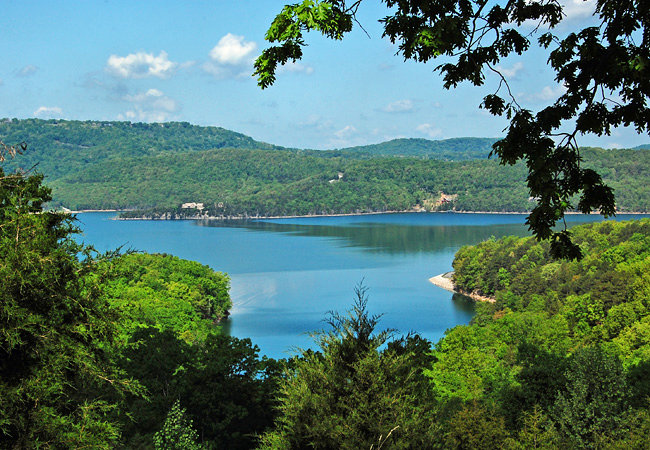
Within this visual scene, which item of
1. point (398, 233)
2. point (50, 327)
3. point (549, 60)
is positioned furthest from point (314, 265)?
point (549, 60)

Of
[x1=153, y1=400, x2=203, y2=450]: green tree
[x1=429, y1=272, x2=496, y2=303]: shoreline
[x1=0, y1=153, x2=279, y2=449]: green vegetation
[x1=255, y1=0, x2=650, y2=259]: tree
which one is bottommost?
[x1=429, y1=272, x2=496, y2=303]: shoreline

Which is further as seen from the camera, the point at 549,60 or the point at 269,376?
the point at 269,376

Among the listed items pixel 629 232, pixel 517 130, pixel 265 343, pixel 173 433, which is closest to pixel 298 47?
pixel 517 130

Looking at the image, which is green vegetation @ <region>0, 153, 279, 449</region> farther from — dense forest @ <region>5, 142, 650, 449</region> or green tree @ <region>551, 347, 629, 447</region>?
green tree @ <region>551, 347, 629, 447</region>

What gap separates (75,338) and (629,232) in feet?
208

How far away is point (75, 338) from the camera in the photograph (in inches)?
344

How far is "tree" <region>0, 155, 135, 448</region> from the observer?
7.71 meters

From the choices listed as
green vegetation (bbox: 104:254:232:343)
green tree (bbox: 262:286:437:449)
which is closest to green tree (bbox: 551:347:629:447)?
green tree (bbox: 262:286:437:449)

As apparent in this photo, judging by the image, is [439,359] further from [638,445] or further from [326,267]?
[326,267]

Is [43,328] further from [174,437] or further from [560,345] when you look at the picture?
[560,345]

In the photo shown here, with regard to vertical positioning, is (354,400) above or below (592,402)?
above

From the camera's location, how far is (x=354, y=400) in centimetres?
962

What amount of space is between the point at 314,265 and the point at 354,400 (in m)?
78.3

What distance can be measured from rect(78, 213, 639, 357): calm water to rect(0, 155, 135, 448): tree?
459 centimetres
